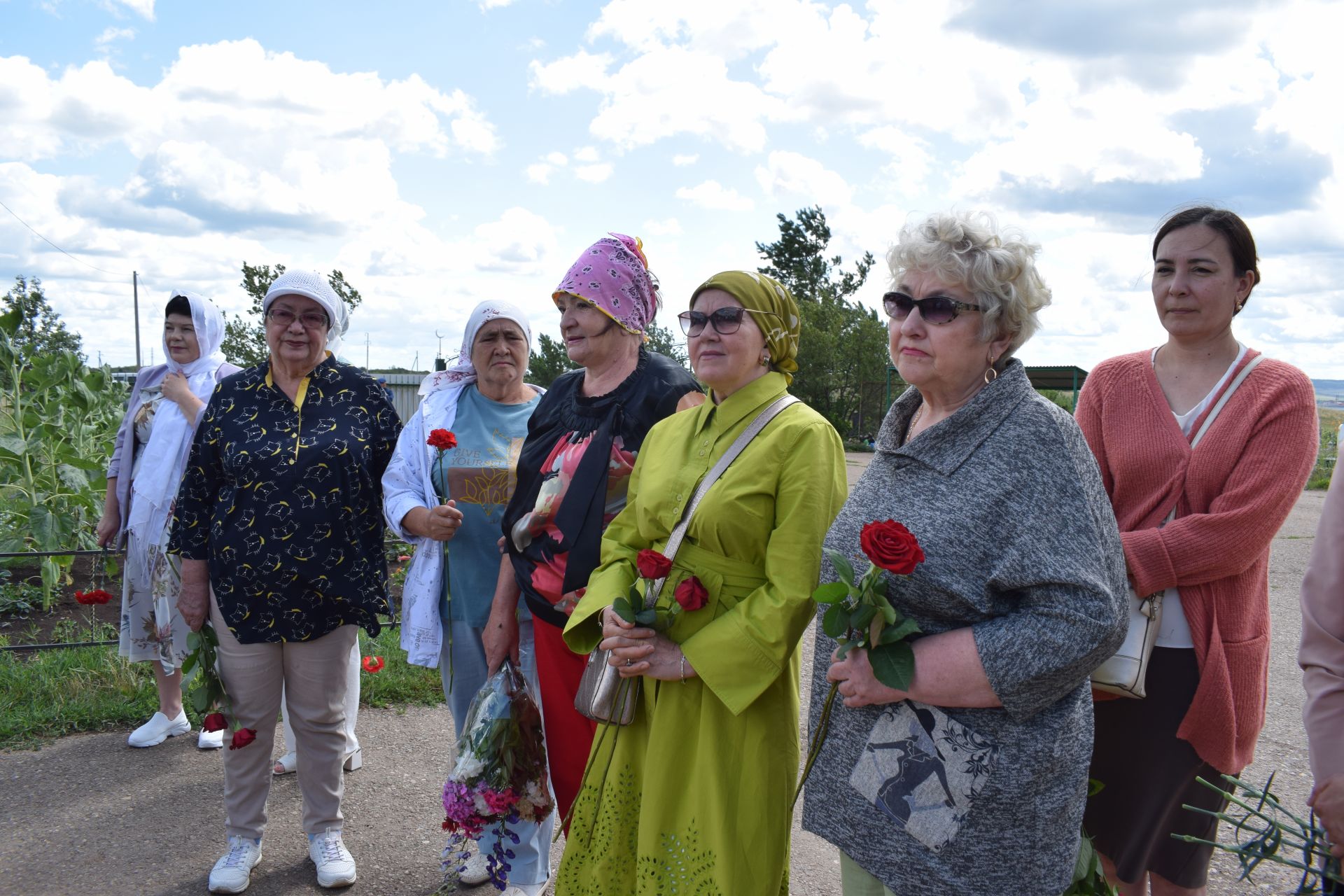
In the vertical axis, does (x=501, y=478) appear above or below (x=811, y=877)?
above

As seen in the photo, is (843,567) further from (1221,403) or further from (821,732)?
(1221,403)

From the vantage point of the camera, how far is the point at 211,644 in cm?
353

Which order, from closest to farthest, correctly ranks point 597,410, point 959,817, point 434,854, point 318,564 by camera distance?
point 959,817 < point 597,410 < point 318,564 < point 434,854

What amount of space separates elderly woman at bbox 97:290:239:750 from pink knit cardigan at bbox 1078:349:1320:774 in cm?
417

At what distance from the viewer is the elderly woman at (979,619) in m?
1.83

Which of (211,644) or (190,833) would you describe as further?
(190,833)

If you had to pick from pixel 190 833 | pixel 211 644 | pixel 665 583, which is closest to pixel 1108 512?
pixel 665 583

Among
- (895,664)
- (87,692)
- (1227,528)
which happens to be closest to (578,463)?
(895,664)

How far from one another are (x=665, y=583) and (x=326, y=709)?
72.7 inches

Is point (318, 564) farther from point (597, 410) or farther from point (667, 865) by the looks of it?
point (667, 865)

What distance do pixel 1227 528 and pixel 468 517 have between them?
255cm

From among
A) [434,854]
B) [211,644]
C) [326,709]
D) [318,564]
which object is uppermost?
[318,564]

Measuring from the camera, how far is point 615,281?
317cm

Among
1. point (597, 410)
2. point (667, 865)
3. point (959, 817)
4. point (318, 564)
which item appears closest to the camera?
point (959, 817)
